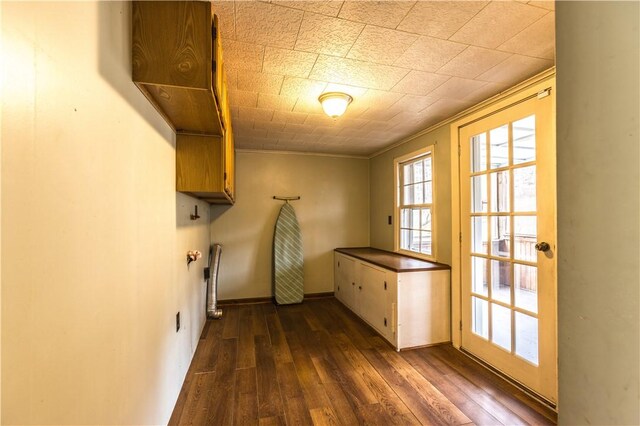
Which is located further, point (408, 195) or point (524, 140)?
point (408, 195)

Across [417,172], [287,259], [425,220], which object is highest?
[417,172]

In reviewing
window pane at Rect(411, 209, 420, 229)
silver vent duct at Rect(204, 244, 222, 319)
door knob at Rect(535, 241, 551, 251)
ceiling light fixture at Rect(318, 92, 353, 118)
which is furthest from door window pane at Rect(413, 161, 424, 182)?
silver vent duct at Rect(204, 244, 222, 319)

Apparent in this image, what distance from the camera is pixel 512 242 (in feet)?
6.98

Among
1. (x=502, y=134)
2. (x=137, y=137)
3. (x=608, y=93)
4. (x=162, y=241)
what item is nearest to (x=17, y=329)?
(x=137, y=137)

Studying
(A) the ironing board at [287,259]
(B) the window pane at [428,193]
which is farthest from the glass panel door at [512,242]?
(A) the ironing board at [287,259]

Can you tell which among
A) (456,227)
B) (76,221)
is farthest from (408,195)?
(76,221)

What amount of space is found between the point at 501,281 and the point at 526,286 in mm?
203

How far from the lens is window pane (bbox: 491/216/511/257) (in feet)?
7.13

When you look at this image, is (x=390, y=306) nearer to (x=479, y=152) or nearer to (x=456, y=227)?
(x=456, y=227)

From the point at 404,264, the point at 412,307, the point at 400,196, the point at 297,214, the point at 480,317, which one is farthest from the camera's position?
the point at 297,214

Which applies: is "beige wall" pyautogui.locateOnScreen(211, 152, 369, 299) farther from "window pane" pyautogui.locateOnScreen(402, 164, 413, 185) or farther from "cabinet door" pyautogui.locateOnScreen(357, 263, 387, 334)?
"cabinet door" pyautogui.locateOnScreen(357, 263, 387, 334)

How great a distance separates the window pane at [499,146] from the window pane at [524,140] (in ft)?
0.23

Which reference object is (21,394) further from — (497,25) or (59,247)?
(497,25)

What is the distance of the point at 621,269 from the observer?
447 mm
